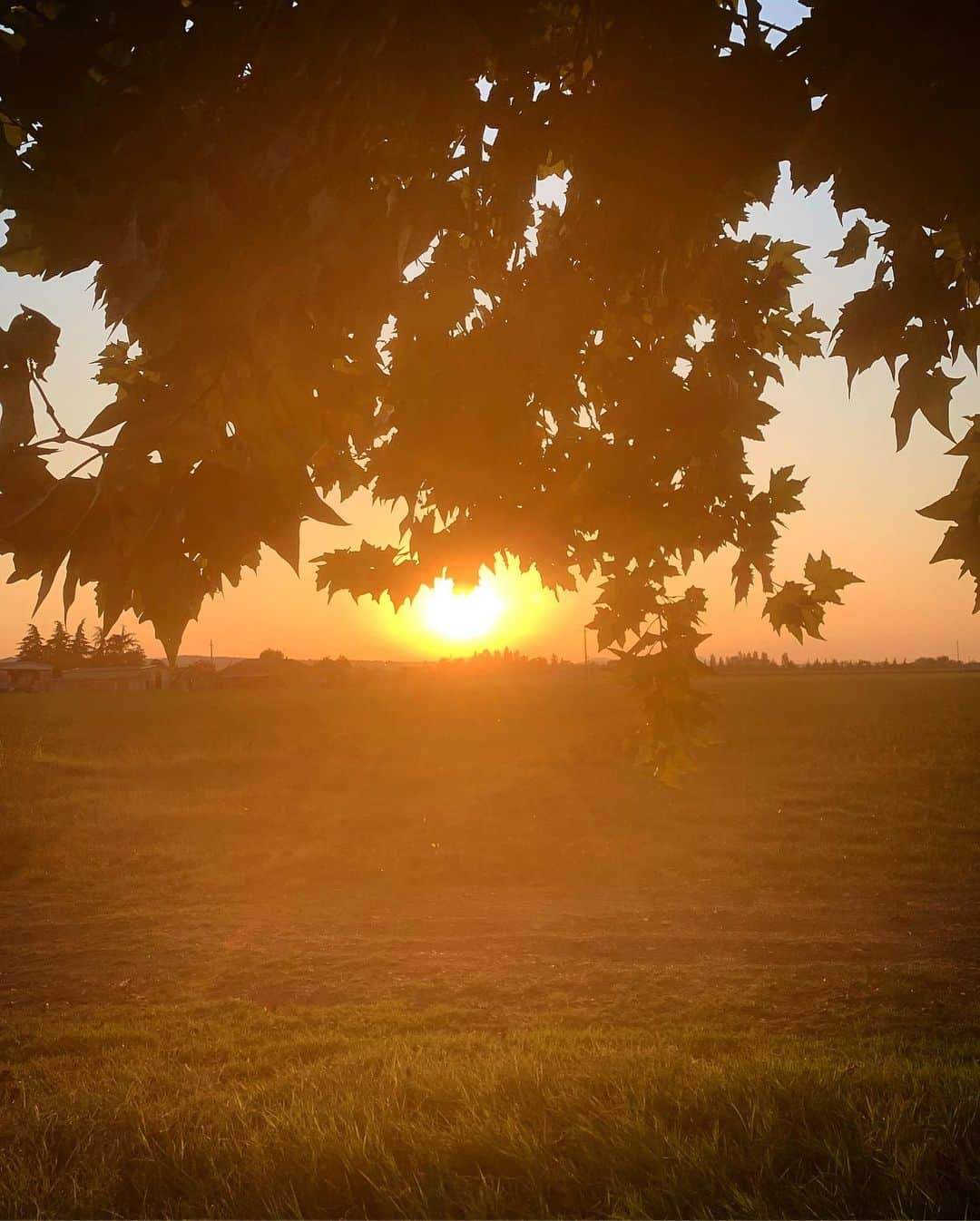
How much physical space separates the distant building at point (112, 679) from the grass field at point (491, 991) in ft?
177

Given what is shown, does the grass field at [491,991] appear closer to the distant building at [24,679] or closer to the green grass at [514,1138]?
the green grass at [514,1138]

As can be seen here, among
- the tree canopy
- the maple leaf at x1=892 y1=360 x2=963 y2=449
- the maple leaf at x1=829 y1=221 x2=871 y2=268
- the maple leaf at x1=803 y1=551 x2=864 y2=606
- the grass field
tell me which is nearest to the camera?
the tree canopy

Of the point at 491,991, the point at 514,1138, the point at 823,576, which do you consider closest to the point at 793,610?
the point at 823,576

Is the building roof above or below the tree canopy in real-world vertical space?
below

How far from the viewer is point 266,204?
2.20m

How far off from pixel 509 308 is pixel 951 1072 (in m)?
4.53

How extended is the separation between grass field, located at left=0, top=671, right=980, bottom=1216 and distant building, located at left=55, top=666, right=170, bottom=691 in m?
54.0

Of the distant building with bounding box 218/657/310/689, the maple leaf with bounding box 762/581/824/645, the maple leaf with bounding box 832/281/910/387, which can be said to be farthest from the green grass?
the distant building with bounding box 218/657/310/689

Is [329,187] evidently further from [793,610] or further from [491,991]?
[491,991]

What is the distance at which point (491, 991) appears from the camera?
8.75 m

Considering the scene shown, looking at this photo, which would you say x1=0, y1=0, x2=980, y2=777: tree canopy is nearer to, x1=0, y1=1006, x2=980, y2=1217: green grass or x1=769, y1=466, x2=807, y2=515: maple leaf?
x1=769, y1=466, x2=807, y2=515: maple leaf

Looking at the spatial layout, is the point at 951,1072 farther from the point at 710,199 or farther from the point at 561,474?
the point at 710,199

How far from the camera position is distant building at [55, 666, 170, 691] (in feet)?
255

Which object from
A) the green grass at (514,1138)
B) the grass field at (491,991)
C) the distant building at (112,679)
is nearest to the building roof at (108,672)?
the distant building at (112,679)
